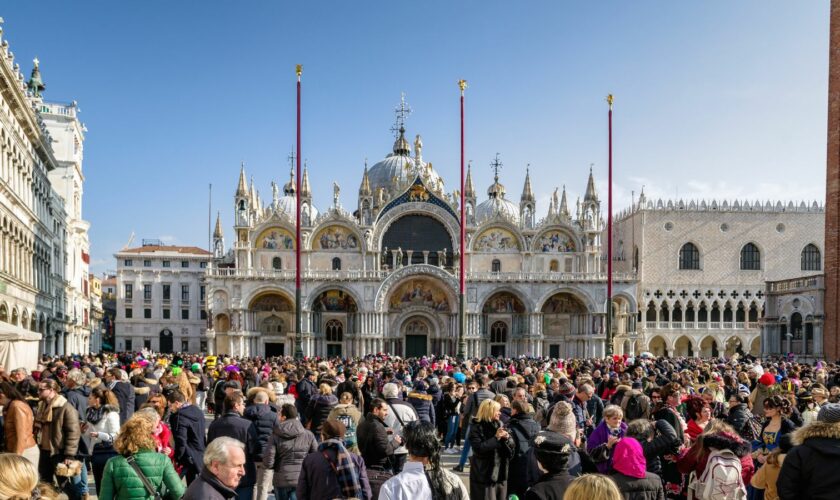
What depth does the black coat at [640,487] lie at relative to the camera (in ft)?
20.8

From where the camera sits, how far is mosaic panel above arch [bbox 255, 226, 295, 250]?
181 feet

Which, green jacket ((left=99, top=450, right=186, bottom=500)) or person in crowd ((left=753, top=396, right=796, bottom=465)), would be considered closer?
green jacket ((left=99, top=450, right=186, bottom=500))

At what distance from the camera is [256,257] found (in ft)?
180

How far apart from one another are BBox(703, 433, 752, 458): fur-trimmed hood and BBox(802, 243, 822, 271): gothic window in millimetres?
59772

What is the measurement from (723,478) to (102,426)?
276 inches

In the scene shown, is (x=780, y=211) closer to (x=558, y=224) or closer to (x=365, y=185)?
(x=558, y=224)

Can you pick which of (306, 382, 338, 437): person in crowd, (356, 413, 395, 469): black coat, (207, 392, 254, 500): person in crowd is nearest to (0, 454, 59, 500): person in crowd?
(356, 413, 395, 469): black coat

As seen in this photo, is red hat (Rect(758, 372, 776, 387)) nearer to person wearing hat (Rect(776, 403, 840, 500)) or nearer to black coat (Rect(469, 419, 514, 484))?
black coat (Rect(469, 419, 514, 484))

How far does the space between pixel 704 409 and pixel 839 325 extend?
30359 mm

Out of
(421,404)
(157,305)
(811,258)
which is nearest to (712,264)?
(811,258)

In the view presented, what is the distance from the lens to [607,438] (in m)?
8.37

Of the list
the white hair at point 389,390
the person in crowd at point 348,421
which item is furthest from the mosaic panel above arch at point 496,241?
the person in crowd at point 348,421

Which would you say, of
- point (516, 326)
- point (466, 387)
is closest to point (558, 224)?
point (516, 326)

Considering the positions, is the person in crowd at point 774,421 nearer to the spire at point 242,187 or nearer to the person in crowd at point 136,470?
the person in crowd at point 136,470
